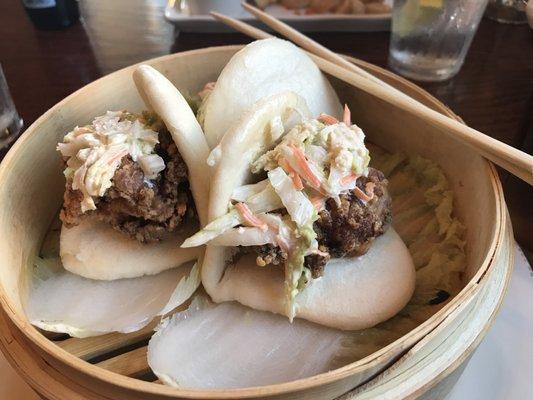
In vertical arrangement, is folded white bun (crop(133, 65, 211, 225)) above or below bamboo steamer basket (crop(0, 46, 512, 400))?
above

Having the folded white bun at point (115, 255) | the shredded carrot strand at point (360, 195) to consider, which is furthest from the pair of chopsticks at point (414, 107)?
the folded white bun at point (115, 255)

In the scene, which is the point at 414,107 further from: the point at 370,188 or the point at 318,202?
the point at 318,202

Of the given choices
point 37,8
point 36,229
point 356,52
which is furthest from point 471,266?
point 37,8

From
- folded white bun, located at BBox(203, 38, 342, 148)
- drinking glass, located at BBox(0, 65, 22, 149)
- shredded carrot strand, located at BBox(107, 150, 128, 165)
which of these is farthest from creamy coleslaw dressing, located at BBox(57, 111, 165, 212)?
drinking glass, located at BBox(0, 65, 22, 149)

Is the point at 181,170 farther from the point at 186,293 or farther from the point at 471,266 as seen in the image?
the point at 471,266

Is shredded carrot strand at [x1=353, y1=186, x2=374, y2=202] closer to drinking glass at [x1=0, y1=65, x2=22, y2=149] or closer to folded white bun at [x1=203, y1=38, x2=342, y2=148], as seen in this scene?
folded white bun at [x1=203, y1=38, x2=342, y2=148]

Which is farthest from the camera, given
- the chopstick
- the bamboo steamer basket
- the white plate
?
the white plate

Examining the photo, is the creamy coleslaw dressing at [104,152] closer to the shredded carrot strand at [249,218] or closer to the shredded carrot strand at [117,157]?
the shredded carrot strand at [117,157]

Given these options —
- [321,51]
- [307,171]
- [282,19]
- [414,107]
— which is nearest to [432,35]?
[282,19]
